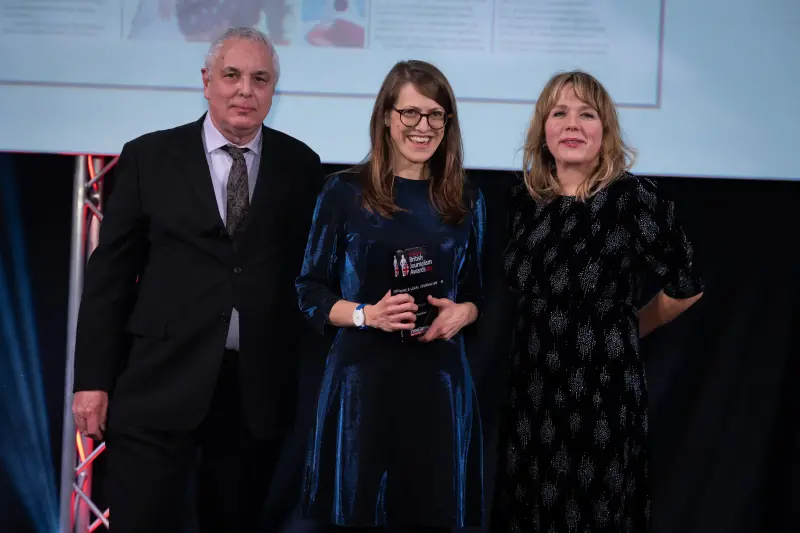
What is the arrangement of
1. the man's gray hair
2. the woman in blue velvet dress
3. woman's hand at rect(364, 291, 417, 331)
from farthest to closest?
the man's gray hair, the woman in blue velvet dress, woman's hand at rect(364, 291, 417, 331)

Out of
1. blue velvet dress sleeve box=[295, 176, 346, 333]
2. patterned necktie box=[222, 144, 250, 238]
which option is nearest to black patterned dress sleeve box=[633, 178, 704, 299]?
blue velvet dress sleeve box=[295, 176, 346, 333]

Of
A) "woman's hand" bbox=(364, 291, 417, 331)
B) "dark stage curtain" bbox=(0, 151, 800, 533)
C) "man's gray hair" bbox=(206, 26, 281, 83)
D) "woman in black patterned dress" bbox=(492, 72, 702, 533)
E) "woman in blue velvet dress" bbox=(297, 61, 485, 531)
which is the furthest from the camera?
"dark stage curtain" bbox=(0, 151, 800, 533)

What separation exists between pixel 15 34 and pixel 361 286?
166 centimetres

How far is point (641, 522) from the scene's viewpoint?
7.50 feet

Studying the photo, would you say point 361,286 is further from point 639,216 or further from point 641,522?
point 641,522

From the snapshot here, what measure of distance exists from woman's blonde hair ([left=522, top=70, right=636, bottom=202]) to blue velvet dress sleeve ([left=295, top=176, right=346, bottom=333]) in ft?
1.82

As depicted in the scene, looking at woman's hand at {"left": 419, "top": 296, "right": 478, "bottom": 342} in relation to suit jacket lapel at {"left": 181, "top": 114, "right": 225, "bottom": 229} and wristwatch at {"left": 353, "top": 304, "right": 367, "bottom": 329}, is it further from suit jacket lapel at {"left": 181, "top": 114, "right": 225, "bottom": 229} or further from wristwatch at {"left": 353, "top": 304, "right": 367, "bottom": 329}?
suit jacket lapel at {"left": 181, "top": 114, "right": 225, "bottom": 229}

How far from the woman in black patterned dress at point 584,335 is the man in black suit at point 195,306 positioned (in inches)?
25.5

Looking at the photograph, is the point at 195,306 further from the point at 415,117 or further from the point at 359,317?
the point at 415,117

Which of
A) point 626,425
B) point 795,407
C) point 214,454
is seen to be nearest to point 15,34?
point 214,454

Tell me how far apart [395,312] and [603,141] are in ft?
2.53

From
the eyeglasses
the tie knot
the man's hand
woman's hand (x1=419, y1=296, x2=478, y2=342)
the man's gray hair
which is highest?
the man's gray hair

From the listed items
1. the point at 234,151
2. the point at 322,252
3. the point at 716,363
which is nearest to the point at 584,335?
the point at 322,252

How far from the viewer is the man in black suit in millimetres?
2299
